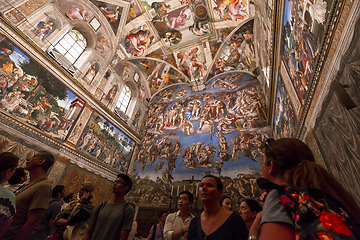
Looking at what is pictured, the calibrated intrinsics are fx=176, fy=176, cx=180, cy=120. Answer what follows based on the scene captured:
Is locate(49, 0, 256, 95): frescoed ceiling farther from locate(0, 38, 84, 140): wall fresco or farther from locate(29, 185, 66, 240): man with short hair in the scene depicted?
locate(29, 185, 66, 240): man with short hair

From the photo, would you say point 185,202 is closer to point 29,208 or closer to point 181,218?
point 181,218

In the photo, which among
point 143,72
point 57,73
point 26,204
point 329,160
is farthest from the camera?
point 143,72

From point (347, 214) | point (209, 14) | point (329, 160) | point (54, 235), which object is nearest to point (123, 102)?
point (209, 14)

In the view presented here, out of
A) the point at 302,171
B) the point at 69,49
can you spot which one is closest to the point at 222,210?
the point at 302,171

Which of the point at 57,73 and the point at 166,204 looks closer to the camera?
the point at 57,73

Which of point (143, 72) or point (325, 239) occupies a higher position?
point (143, 72)

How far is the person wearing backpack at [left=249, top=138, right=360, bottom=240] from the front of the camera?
2.75ft

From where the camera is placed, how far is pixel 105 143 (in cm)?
1081

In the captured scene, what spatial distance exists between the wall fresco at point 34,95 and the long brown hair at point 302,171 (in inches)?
343

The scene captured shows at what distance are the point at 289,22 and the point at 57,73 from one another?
31.0 ft

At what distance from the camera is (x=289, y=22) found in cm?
447

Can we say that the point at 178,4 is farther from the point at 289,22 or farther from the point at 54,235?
the point at 54,235

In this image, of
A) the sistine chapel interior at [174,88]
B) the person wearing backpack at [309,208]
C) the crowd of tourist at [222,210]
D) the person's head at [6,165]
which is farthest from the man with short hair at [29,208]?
the sistine chapel interior at [174,88]

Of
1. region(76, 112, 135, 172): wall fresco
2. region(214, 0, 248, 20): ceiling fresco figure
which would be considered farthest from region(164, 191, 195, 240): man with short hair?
region(214, 0, 248, 20): ceiling fresco figure
